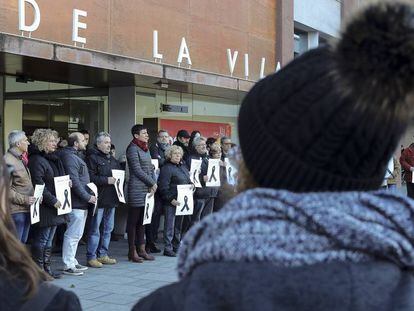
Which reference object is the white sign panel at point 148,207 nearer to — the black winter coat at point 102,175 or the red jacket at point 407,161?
the black winter coat at point 102,175

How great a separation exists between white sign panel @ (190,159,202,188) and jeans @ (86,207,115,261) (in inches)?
76.9

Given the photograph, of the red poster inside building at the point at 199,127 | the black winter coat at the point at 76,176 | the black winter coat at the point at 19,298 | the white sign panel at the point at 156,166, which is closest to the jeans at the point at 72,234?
the black winter coat at the point at 76,176

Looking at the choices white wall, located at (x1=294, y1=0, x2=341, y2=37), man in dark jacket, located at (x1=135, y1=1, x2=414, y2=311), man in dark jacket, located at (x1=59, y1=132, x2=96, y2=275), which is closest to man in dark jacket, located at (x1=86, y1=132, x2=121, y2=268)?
man in dark jacket, located at (x1=59, y1=132, x2=96, y2=275)

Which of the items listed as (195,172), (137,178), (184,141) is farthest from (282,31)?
(137,178)

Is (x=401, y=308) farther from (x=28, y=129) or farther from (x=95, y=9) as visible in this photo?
(x=28, y=129)

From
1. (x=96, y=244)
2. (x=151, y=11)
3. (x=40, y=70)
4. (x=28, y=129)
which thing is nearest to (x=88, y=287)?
(x=96, y=244)

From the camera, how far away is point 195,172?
33.7 feet

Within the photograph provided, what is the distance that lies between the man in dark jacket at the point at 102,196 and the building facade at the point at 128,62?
151cm

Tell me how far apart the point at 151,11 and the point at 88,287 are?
7022mm

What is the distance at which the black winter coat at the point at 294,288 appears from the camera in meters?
1.07

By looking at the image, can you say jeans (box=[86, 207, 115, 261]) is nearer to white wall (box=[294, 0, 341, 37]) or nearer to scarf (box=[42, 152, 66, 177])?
scarf (box=[42, 152, 66, 177])

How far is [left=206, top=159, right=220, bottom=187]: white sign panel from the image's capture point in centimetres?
1061

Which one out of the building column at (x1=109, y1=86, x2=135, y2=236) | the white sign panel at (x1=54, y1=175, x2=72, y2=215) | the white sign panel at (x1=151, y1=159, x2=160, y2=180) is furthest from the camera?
the building column at (x1=109, y1=86, x2=135, y2=236)

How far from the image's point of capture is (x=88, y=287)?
716 centimetres
